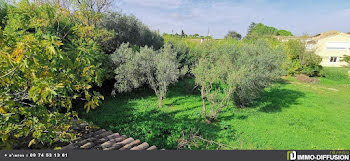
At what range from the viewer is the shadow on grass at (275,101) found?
43.5 feet

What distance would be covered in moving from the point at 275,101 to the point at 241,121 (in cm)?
647

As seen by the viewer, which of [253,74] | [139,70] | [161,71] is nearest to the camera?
[253,74]

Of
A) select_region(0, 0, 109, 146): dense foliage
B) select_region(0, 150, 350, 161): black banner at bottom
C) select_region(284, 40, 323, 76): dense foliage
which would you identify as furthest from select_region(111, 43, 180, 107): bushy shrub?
select_region(284, 40, 323, 76): dense foliage

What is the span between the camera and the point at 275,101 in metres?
15.1

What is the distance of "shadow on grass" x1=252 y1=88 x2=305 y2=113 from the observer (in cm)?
1326

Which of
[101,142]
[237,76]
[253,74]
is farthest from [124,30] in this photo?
[101,142]

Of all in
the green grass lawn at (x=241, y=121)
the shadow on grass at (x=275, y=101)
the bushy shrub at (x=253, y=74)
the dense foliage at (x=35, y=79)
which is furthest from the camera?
the shadow on grass at (x=275, y=101)

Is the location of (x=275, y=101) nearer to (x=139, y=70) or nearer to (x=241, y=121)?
(x=241, y=121)

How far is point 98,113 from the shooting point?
11.1m

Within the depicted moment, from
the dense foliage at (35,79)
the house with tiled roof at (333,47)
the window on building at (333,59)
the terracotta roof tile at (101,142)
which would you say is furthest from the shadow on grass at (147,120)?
the window on building at (333,59)

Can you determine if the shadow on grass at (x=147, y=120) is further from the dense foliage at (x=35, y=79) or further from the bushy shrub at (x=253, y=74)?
the dense foliage at (x=35, y=79)

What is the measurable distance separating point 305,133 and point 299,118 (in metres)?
2.46

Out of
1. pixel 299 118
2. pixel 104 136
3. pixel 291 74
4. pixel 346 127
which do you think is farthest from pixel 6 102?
pixel 291 74

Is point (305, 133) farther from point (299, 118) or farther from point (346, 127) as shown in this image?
point (346, 127)
